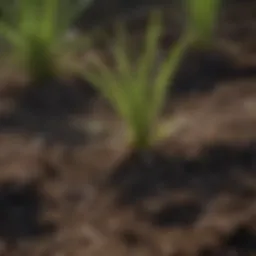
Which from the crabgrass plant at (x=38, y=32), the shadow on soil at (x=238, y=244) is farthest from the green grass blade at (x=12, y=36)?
the shadow on soil at (x=238, y=244)

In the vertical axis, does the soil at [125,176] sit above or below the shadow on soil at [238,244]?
above

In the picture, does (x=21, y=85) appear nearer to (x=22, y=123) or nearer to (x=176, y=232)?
(x=22, y=123)

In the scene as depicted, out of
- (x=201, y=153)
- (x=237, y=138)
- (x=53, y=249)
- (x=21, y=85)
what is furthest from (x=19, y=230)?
(x=21, y=85)

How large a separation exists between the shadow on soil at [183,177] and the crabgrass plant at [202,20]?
1.85 ft

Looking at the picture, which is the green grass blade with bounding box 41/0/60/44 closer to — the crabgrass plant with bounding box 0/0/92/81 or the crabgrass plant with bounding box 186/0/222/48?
the crabgrass plant with bounding box 0/0/92/81

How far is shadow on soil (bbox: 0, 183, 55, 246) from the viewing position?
4.71ft

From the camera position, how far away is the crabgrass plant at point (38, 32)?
1976 mm

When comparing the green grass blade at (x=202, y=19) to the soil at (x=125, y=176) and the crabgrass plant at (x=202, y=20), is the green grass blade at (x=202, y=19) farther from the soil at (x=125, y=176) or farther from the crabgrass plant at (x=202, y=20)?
the soil at (x=125, y=176)

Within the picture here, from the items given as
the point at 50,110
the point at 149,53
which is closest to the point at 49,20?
the point at 50,110

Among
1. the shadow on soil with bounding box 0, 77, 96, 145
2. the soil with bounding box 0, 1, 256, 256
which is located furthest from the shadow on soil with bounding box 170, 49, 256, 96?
the shadow on soil with bounding box 0, 77, 96, 145

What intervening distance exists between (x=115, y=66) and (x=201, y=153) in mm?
593

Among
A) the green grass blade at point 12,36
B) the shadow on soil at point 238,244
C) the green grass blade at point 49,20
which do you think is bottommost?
the shadow on soil at point 238,244

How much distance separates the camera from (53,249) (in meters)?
1.37

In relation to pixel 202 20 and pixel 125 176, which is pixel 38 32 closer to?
pixel 202 20
